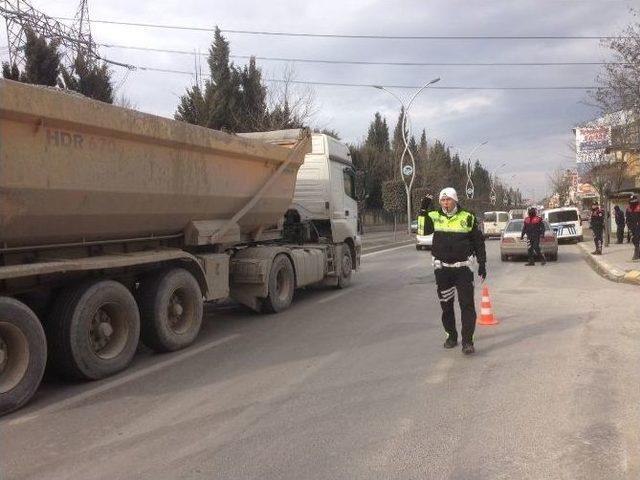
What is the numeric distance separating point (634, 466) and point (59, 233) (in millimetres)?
5303

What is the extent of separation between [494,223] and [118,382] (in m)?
33.7

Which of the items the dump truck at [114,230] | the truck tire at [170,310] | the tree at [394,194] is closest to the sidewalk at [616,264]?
the dump truck at [114,230]

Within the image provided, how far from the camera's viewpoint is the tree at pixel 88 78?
2330 cm

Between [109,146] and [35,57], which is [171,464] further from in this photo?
[35,57]

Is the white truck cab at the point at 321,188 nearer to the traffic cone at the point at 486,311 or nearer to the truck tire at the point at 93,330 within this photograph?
the traffic cone at the point at 486,311

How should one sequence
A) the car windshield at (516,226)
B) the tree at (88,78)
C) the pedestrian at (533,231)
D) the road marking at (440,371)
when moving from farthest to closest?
the tree at (88,78), the car windshield at (516,226), the pedestrian at (533,231), the road marking at (440,371)

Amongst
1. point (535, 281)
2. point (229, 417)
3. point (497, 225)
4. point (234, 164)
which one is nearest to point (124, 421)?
point (229, 417)

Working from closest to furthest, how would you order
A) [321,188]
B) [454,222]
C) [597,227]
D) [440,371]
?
1. [440,371]
2. [454,222]
3. [321,188]
4. [597,227]

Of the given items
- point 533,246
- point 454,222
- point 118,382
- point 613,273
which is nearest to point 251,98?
point 533,246

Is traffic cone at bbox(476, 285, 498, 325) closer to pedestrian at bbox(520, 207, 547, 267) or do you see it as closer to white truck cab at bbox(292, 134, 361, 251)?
white truck cab at bbox(292, 134, 361, 251)

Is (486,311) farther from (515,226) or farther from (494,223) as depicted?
(494,223)

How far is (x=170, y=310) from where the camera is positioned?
25.4ft

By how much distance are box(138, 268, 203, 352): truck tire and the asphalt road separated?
0.20 meters

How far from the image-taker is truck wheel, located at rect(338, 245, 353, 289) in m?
13.4
